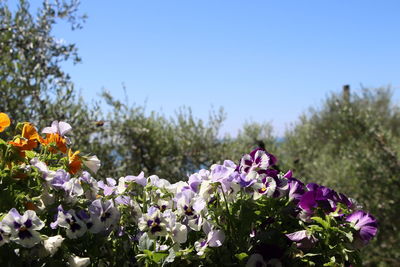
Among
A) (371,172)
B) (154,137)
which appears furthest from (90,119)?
(371,172)

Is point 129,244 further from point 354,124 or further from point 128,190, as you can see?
point 354,124

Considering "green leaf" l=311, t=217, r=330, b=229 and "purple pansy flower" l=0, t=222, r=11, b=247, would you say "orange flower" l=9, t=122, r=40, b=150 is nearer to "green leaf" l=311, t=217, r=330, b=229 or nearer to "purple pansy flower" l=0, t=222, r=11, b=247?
"purple pansy flower" l=0, t=222, r=11, b=247

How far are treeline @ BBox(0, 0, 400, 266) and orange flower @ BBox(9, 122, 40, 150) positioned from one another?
3.48m

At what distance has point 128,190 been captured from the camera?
2137mm

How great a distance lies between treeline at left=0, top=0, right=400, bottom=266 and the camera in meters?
5.82

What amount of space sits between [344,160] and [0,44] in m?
7.37

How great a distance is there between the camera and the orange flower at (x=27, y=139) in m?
1.98

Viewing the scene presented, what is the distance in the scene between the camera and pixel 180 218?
2.03 meters

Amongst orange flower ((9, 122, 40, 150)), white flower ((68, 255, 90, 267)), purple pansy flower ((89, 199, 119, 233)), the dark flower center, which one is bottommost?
white flower ((68, 255, 90, 267))

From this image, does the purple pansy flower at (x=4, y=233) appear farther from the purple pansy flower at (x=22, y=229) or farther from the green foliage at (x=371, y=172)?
the green foliage at (x=371, y=172)

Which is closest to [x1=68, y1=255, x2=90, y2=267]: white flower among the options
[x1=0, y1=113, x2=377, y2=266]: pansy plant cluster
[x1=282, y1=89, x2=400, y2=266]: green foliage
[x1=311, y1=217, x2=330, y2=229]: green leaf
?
[x1=0, y1=113, x2=377, y2=266]: pansy plant cluster

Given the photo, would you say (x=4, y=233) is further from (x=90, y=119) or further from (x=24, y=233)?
(x=90, y=119)

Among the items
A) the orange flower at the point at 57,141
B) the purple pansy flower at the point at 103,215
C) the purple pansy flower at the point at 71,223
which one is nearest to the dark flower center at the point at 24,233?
the purple pansy flower at the point at 71,223

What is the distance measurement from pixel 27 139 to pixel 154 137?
252 inches
